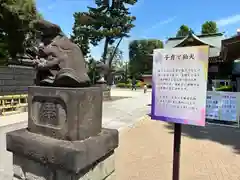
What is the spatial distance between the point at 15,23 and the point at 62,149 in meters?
9.66

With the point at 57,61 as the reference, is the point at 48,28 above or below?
above

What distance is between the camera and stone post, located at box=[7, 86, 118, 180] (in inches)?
80.4

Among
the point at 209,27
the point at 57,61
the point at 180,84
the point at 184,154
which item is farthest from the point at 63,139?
the point at 209,27

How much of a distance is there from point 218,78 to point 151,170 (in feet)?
32.0

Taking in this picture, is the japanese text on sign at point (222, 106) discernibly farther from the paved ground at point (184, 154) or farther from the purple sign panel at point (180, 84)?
the purple sign panel at point (180, 84)

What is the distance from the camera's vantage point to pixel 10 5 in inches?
345

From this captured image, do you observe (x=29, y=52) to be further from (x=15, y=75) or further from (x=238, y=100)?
(x=238, y=100)

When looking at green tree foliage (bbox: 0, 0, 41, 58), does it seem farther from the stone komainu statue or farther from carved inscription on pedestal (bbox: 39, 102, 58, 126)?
carved inscription on pedestal (bbox: 39, 102, 58, 126)

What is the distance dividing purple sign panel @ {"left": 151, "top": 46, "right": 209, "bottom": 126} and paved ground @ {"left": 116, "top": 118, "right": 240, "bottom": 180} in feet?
5.30

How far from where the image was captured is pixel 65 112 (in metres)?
2.14

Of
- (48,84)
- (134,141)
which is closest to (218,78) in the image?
(134,141)

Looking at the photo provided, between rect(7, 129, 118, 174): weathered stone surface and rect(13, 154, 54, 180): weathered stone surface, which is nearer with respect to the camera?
rect(7, 129, 118, 174): weathered stone surface

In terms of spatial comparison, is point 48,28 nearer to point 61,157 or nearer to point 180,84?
point 61,157

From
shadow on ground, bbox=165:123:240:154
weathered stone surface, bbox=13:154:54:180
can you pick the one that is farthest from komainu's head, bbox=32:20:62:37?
shadow on ground, bbox=165:123:240:154
